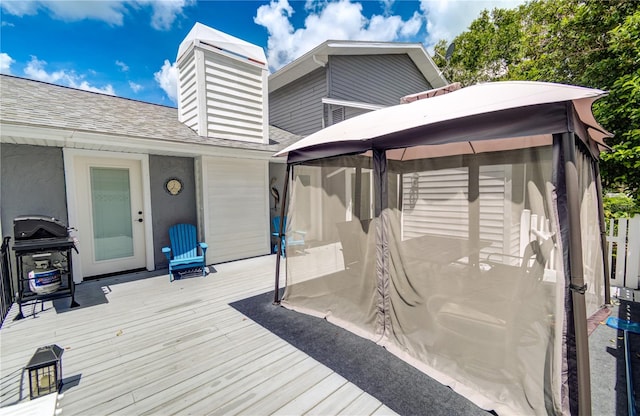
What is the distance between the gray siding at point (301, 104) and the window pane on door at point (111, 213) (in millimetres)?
5046

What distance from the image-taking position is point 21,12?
491 cm

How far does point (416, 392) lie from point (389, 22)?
38.3 ft

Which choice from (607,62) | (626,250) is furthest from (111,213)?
(607,62)

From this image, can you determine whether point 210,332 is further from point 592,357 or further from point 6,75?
point 6,75

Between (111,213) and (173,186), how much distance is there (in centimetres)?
111

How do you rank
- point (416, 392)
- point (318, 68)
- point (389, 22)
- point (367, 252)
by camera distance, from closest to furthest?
point (416, 392) → point (367, 252) → point (318, 68) → point (389, 22)

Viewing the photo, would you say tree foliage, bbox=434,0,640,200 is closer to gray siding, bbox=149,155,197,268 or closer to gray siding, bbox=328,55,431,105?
gray siding, bbox=328,55,431,105

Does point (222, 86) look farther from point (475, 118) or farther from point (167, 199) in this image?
point (475, 118)

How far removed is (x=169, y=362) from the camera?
2570 millimetres

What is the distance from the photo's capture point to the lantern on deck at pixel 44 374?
2072 mm

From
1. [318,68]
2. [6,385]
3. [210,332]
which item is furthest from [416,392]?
[318,68]

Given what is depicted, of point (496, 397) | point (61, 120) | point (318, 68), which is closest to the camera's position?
point (496, 397)

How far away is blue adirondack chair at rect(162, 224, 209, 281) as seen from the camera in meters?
4.84

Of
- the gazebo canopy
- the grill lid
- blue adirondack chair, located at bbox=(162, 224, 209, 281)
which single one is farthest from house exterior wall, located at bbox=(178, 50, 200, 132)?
the gazebo canopy
